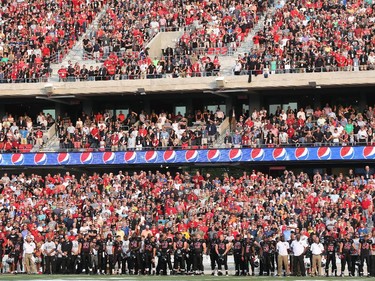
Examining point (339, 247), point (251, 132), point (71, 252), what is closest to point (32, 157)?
point (251, 132)

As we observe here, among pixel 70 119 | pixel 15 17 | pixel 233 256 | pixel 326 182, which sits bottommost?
pixel 233 256

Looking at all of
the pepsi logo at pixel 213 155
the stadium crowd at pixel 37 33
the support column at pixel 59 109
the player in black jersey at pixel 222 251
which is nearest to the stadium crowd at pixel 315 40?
the pepsi logo at pixel 213 155

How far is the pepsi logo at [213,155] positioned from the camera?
3862cm

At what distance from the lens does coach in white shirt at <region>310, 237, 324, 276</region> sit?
27.7m

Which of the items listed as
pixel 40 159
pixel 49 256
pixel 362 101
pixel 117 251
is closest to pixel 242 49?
pixel 362 101

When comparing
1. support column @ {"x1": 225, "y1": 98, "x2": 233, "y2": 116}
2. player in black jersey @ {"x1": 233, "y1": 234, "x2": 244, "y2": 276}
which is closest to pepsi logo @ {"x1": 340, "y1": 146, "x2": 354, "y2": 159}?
support column @ {"x1": 225, "y1": 98, "x2": 233, "y2": 116}

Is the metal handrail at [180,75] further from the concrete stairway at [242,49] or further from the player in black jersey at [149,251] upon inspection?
the player in black jersey at [149,251]

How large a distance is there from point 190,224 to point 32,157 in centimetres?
1150

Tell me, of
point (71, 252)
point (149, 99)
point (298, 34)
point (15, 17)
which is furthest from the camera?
point (15, 17)

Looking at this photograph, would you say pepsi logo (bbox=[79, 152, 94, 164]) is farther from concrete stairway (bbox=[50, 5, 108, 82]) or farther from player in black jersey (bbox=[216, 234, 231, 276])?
player in black jersey (bbox=[216, 234, 231, 276])

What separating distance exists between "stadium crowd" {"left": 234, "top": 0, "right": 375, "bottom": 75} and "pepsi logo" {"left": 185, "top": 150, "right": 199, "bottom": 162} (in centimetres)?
363

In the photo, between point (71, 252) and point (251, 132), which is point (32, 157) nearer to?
point (251, 132)

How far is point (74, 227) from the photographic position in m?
32.1

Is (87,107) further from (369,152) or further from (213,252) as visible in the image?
(213,252)
